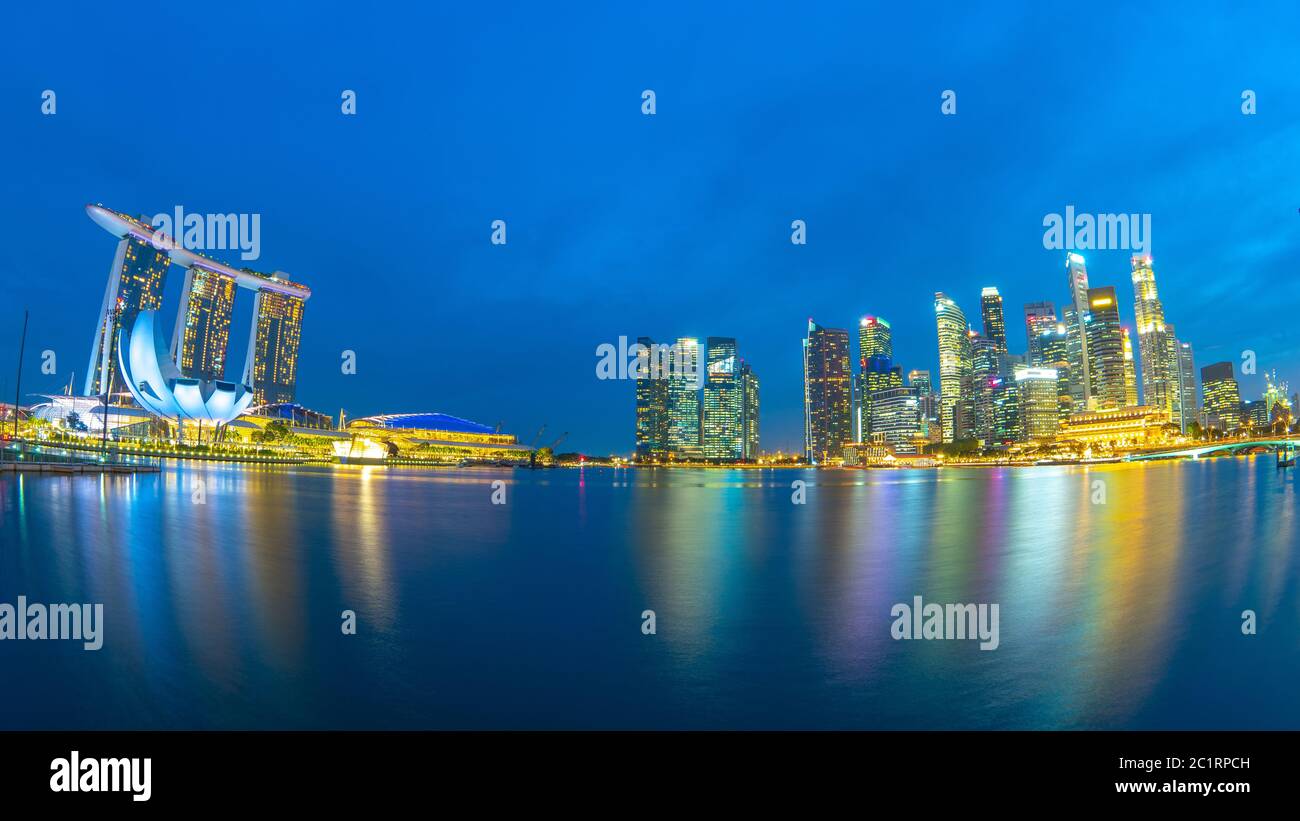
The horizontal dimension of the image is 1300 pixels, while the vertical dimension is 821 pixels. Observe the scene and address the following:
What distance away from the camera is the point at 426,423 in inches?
7215

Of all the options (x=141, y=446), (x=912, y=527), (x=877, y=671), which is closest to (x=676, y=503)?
(x=912, y=527)

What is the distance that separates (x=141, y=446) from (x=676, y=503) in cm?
11861

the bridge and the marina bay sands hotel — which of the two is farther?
the marina bay sands hotel

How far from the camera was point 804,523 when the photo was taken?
25875 mm

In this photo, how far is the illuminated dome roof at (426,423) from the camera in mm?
178938

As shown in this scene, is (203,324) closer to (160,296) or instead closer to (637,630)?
(160,296)

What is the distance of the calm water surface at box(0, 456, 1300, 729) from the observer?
21.4 ft

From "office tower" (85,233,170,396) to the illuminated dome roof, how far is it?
5634 centimetres

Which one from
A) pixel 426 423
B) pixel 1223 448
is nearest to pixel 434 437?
pixel 426 423

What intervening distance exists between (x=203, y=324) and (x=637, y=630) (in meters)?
219

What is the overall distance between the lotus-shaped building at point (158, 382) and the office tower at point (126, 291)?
2394 cm

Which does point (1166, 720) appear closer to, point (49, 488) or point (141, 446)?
point (49, 488)

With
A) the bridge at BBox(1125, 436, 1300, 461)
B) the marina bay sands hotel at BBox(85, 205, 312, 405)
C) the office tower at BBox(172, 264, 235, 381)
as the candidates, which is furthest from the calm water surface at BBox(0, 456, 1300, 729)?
the office tower at BBox(172, 264, 235, 381)

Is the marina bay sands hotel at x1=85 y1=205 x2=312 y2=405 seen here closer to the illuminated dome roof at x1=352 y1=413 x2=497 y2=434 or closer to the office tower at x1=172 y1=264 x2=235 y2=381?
the office tower at x1=172 y1=264 x2=235 y2=381
